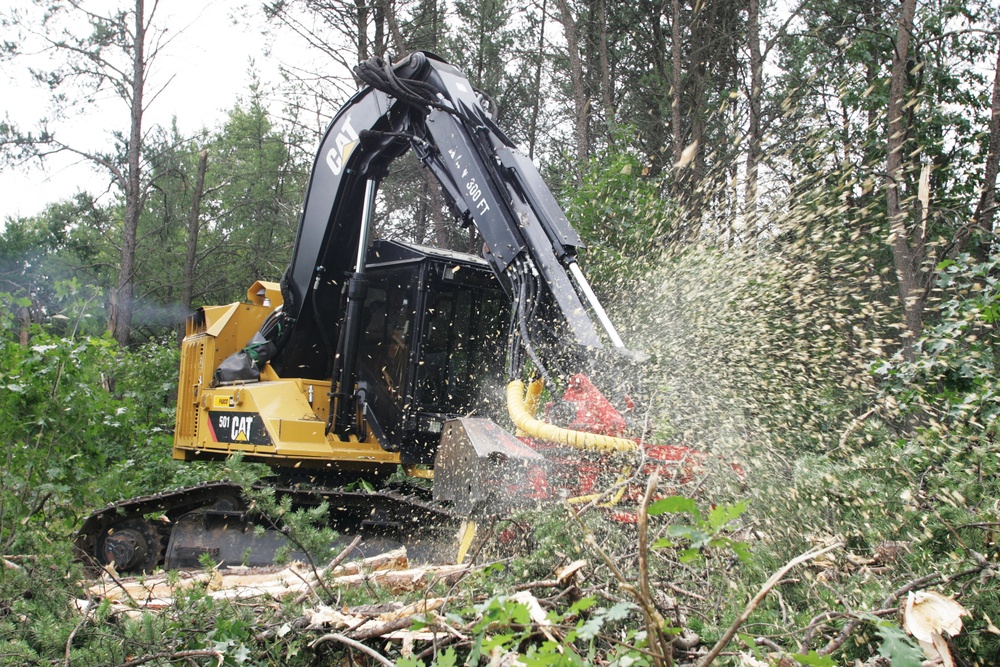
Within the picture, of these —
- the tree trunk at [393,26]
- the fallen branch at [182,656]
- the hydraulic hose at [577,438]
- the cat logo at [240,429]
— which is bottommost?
the fallen branch at [182,656]

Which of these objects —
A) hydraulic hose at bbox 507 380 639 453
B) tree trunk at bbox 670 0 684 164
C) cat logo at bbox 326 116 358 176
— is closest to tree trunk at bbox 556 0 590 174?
tree trunk at bbox 670 0 684 164

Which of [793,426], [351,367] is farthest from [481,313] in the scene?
[793,426]

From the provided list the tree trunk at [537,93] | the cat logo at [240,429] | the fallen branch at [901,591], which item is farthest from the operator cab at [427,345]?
the tree trunk at [537,93]

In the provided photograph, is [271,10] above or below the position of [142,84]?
above

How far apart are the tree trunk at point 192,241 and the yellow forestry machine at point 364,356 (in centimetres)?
1475

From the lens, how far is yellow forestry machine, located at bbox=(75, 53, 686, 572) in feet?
17.6

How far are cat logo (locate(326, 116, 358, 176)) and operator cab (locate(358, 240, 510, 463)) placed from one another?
665 mm

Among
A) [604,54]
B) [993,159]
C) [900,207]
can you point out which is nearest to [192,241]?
[604,54]

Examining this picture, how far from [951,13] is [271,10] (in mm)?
11361

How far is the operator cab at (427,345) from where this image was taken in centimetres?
591

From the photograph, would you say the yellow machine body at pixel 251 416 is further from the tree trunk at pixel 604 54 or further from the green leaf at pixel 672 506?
the tree trunk at pixel 604 54

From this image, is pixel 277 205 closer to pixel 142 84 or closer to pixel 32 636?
pixel 142 84

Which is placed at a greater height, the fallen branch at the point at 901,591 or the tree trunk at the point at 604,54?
the tree trunk at the point at 604,54

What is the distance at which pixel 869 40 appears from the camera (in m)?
11.9
